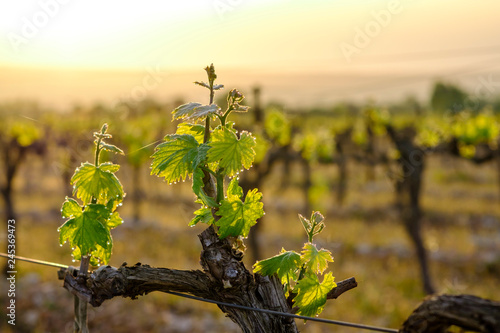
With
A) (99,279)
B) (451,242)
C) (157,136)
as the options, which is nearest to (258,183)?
(451,242)

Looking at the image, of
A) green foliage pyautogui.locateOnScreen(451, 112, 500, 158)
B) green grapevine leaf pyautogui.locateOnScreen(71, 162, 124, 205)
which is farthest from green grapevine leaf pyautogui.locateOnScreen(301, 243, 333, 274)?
green foliage pyautogui.locateOnScreen(451, 112, 500, 158)

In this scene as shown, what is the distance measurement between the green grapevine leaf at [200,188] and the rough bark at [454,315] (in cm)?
78

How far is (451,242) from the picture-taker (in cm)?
1294

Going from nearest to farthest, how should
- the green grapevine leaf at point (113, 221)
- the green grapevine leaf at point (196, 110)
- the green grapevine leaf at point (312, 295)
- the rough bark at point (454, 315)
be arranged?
the rough bark at point (454, 315) → the green grapevine leaf at point (196, 110) → the green grapevine leaf at point (312, 295) → the green grapevine leaf at point (113, 221)

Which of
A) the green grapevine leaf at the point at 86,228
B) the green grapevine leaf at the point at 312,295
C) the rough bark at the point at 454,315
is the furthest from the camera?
the green grapevine leaf at the point at 86,228

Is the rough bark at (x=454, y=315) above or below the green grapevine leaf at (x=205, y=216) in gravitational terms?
below

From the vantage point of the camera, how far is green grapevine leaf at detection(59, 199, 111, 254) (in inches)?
78.4

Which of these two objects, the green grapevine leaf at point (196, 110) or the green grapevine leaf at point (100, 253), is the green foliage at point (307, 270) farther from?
the green grapevine leaf at point (100, 253)

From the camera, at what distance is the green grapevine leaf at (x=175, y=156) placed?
1.86m

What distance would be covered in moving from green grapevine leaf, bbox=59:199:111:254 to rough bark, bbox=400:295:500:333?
1171 millimetres

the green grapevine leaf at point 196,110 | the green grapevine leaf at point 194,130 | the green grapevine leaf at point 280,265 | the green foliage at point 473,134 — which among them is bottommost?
the green grapevine leaf at point 280,265

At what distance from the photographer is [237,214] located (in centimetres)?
186

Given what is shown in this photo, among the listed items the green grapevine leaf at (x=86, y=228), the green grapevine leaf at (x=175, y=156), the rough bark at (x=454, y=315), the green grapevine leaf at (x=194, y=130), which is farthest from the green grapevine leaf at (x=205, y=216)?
the rough bark at (x=454, y=315)

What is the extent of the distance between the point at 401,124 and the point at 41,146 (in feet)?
41.7
